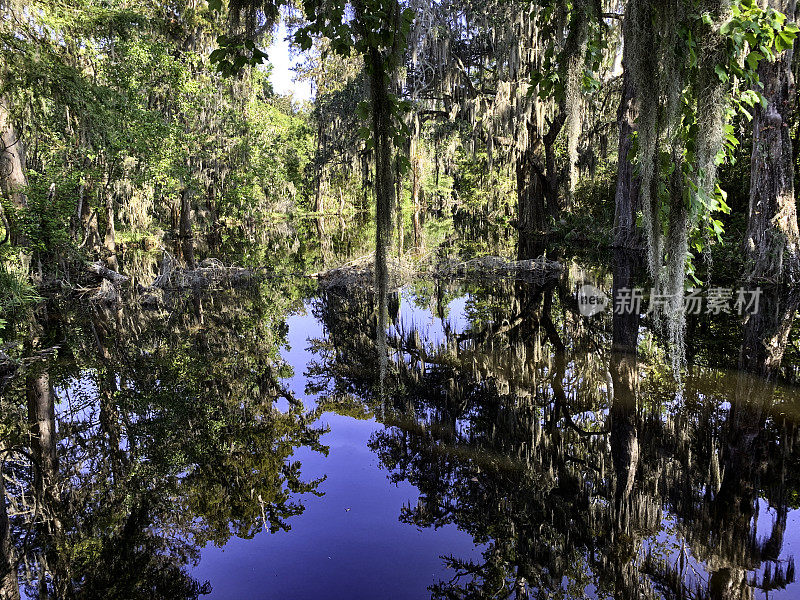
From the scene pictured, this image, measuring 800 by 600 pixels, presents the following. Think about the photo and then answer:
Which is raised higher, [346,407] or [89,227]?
[89,227]

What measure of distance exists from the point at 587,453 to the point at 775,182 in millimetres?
7523

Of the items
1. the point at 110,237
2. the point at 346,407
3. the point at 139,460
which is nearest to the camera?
the point at 139,460

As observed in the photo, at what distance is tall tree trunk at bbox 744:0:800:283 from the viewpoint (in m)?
8.48

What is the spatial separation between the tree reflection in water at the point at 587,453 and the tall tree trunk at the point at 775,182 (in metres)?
2.37

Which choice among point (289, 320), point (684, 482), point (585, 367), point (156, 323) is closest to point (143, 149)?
point (156, 323)

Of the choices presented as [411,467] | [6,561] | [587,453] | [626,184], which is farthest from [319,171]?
[6,561]

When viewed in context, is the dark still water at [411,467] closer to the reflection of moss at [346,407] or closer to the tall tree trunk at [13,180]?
the reflection of moss at [346,407]

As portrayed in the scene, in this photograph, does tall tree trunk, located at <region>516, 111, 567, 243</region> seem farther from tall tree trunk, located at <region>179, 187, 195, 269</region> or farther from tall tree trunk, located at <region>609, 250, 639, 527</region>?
tall tree trunk, located at <region>179, 187, 195, 269</region>

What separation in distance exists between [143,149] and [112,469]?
9.08 metres

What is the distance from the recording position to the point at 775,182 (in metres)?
8.55

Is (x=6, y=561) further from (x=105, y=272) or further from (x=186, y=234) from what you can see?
(x=186, y=234)

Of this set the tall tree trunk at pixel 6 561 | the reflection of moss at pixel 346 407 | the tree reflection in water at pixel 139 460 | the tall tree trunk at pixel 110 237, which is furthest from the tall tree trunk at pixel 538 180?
the tall tree trunk at pixel 6 561

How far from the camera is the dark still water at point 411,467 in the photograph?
2.62 metres

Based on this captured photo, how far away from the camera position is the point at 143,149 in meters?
10.9
